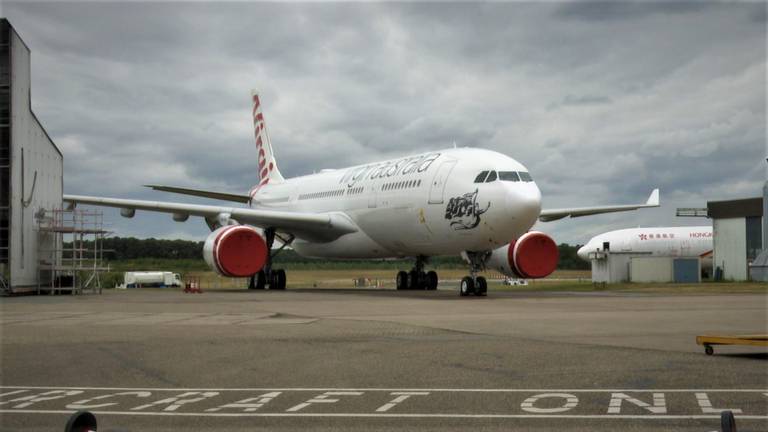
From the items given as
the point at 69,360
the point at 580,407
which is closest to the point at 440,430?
the point at 580,407

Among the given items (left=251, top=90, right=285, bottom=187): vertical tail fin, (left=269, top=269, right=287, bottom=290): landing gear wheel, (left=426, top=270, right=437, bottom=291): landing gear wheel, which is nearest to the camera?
(left=426, top=270, right=437, bottom=291): landing gear wheel

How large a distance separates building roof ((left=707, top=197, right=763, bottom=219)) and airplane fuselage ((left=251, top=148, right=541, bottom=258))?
85.6 ft

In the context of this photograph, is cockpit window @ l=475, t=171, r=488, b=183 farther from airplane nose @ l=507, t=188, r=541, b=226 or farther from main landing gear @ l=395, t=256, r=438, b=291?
main landing gear @ l=395, t=256, r=438, b=291

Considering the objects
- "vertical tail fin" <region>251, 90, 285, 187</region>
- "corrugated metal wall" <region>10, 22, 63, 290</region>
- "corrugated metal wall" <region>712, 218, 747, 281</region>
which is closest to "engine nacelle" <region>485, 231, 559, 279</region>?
"corrugated metal wall" <region>10, 22, 63, 290</region>

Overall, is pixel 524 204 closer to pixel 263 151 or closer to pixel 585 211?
pixel 585 211

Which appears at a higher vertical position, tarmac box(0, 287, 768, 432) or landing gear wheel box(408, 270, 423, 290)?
landing gear wheel box(408, 270, 423, 290)

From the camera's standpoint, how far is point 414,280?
2994 centimetres

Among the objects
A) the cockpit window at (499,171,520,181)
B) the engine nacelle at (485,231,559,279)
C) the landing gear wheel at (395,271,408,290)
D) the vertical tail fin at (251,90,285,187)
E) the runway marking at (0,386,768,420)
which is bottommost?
the runway marking at (0,386,768,420)

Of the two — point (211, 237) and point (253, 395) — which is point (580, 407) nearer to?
point (253, 395)

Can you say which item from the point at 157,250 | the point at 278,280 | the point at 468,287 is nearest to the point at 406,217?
the point at 468,287

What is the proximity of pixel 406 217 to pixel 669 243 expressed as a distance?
39.5 m

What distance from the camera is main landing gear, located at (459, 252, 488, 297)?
23219 millimetres

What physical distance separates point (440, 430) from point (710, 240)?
58710 millimetres

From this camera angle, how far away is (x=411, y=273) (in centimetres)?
3002
